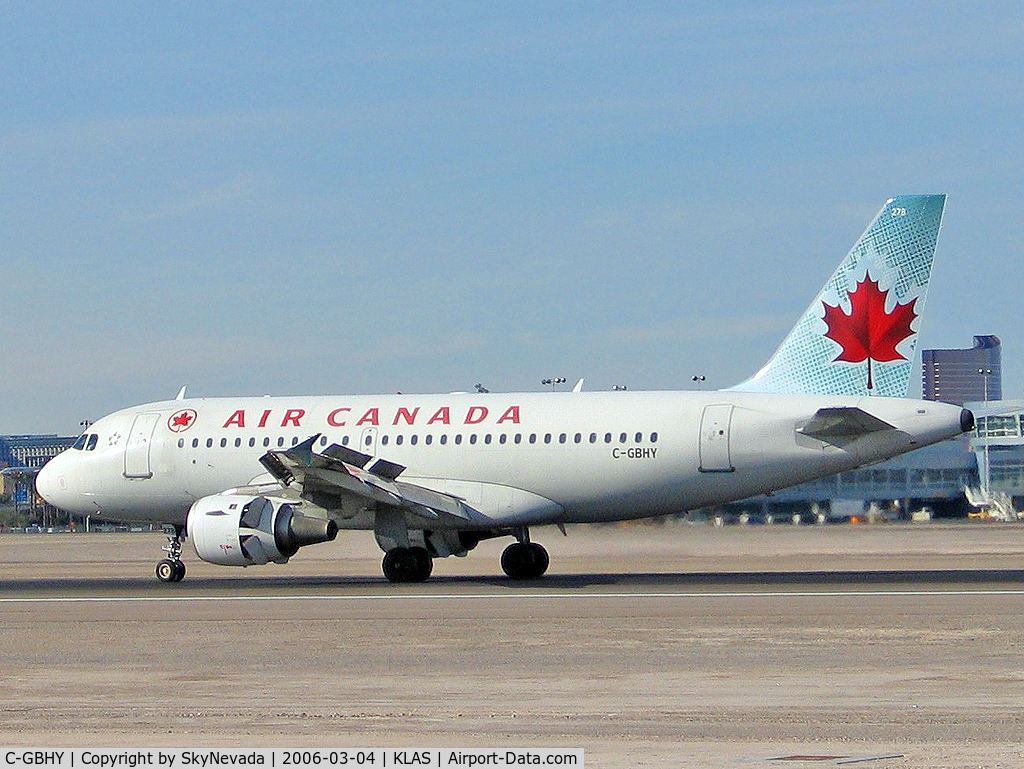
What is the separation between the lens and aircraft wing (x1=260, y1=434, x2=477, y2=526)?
A: 29562mm

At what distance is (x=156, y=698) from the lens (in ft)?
49.5

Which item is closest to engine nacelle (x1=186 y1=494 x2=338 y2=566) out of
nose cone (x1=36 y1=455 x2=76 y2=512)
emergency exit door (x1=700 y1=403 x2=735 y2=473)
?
emergency exit door (x1=700 y1=403 x2=735 y2=473)

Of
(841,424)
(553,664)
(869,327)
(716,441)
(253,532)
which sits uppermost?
(869,327)

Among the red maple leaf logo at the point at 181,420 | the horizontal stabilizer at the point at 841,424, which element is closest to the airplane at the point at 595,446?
the horizontal stabilizer at the point at 841,424

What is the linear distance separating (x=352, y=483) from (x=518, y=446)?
3.50 m

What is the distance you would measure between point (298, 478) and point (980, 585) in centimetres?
1249

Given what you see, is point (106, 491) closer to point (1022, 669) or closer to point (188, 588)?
point (188, 588)

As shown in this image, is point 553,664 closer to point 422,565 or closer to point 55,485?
point 422,565

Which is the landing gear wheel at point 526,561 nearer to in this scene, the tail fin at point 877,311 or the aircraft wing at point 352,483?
the aircraft wing at point 352,483

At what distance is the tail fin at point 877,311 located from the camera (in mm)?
30047

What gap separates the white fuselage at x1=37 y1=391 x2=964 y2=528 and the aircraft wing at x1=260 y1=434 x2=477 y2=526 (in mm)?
445

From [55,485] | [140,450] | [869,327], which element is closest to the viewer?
[869,327]

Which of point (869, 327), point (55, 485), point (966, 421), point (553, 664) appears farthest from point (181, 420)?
point (553, 664)

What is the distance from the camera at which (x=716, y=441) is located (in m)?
29.7
